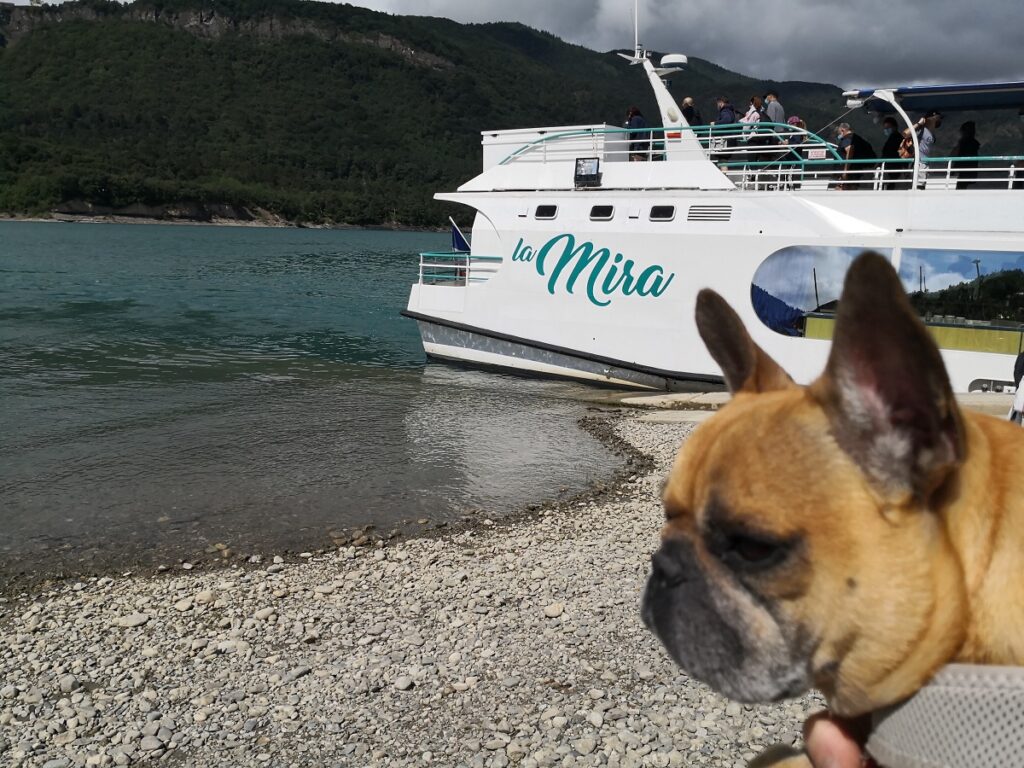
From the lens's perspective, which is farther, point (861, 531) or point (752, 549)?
point (752, 549)

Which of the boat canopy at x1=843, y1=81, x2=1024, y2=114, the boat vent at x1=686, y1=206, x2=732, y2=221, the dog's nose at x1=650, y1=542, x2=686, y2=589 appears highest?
the boat canopy at x1=843, y1=81, x2=1024, y2=114

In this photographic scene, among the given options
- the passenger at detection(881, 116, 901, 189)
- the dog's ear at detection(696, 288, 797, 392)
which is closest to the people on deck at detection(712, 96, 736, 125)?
the passenger at detection(881, 116, 901, 189)

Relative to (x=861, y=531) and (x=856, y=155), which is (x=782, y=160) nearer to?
(x=856, y=155)

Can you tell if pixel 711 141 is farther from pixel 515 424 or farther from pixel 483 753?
pixel 483 753

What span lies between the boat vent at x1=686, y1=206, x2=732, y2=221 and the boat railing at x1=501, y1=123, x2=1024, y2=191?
29.0 inches

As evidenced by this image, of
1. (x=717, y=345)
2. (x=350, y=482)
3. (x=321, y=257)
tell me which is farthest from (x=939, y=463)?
(x=321, y=257)

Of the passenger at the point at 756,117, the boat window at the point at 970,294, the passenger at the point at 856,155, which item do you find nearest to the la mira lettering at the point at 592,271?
the passenger at the point at 756,117

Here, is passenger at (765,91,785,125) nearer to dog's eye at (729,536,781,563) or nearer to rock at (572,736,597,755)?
rock at (572,736,597,755)

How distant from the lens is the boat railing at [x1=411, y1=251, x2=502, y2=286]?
19609mm

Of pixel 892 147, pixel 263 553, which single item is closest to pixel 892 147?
pixel 892 147

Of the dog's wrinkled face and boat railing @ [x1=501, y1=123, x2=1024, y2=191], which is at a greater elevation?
boat railing @ [x1=501, y1=123, x2=1024, y2=191]

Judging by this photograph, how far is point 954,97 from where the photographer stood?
1588cm

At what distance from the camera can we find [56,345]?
24266 mm

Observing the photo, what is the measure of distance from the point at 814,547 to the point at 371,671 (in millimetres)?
4940
